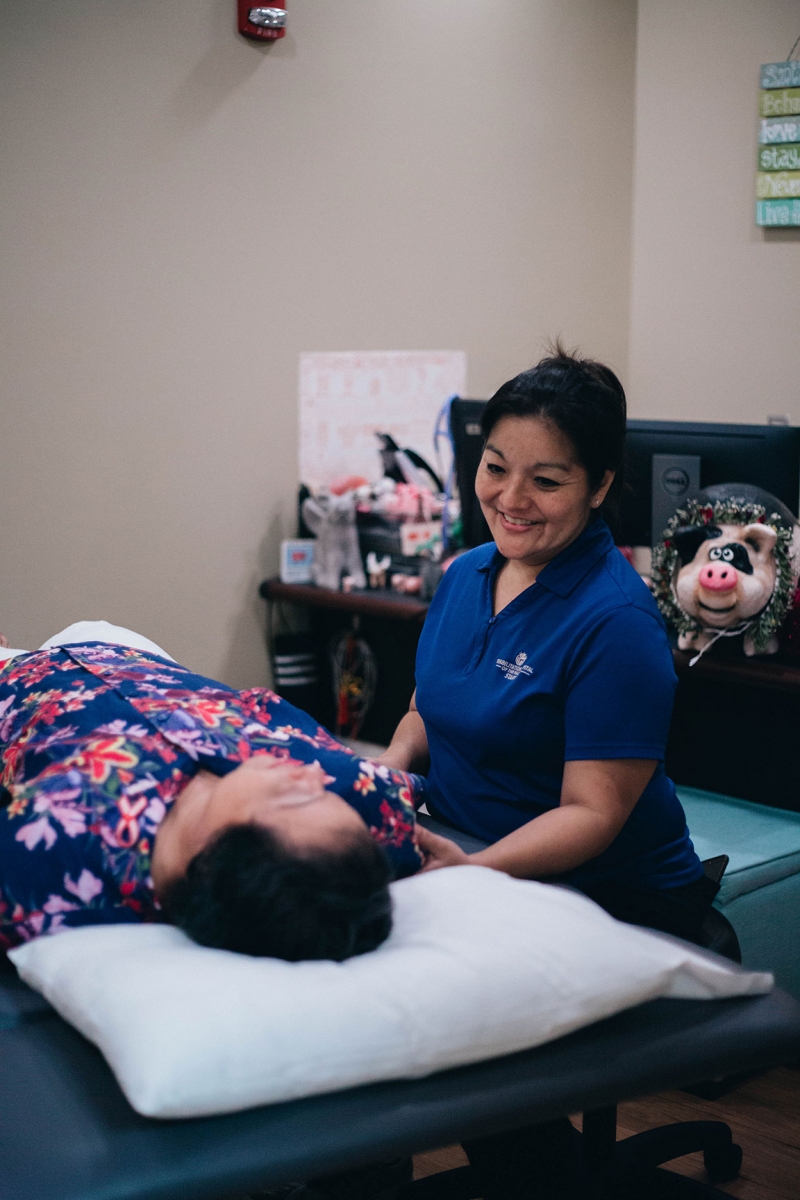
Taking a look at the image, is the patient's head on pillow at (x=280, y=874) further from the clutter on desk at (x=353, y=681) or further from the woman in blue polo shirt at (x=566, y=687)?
the clutter on desk at (x=353, y=681)

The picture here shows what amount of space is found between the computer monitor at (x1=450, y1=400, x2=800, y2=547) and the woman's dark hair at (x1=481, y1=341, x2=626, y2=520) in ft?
2.62

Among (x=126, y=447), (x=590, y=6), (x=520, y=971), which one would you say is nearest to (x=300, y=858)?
(x=520, y=971)

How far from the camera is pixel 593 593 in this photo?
1415 millimetres

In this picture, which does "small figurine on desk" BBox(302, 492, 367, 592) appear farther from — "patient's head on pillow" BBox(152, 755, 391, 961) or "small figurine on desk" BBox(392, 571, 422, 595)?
"patient's head on pillow" BBox(152, 755, 391, 961)

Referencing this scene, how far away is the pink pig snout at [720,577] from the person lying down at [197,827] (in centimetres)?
109

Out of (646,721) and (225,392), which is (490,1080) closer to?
(646,721)

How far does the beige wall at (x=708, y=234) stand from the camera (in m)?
4.05

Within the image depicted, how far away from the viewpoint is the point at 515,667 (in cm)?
145

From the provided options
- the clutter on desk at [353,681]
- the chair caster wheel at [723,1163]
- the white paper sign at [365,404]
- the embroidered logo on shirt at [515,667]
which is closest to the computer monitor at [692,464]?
the embroidered logo on shirt at [515,667]

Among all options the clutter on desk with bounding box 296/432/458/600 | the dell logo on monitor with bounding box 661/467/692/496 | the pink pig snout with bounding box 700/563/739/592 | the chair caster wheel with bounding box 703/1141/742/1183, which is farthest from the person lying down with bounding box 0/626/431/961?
the clutter on desk with bounding box 296/432/458/600

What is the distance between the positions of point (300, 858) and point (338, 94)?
3110 millimetres

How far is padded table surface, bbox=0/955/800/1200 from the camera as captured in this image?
81 cm

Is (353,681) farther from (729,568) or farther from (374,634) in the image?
(729,568)

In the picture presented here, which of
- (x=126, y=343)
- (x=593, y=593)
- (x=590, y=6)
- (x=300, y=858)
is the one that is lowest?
(x=300, y=858)
